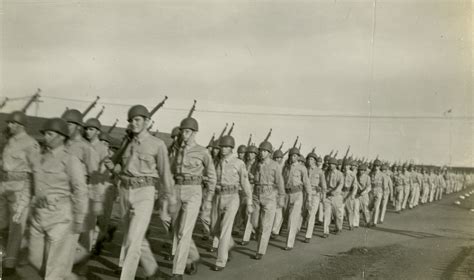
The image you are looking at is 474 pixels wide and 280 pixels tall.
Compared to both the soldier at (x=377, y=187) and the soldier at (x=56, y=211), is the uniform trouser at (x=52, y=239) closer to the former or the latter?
the soldier at (x=56, y=211)

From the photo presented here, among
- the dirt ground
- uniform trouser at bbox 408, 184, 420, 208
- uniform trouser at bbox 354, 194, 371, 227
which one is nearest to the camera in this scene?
the dirt ground

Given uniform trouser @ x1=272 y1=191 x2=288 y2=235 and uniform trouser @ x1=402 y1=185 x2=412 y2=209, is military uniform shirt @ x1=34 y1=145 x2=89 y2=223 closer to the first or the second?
uniform trouser @ x1=272 y1=191 x2=288 y2=235

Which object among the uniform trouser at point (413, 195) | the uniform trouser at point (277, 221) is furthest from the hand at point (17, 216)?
the uniform trouser at point (413, 195)

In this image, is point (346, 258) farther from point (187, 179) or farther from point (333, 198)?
point (333, 198)

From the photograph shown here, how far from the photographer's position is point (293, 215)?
1088 centimetres

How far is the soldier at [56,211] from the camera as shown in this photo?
529 centimetres

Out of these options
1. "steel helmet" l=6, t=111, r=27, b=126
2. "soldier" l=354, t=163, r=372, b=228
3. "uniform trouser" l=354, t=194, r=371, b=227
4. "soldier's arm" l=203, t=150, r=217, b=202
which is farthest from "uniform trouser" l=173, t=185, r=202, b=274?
"soldier" l=354, t=163, r=372, b=228

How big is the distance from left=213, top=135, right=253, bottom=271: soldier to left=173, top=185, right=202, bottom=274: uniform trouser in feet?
1.86

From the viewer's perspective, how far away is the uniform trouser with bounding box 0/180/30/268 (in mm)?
6859

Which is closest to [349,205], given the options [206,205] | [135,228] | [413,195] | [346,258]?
[346,258]

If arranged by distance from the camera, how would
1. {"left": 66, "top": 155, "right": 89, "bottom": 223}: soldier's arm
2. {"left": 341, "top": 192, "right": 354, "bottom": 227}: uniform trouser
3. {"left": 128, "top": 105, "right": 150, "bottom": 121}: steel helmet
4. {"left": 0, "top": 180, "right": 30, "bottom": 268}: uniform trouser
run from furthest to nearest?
{"left": 341, "top": 192, "right": 354, "bottom": 227}: uniform trouser
{"left": 0, "top": 180, "right": 30, "bottom": 268}: uniform trouser
{"left": 128, "top": 105, "right": 150, "bottom": 121}: steel helmet
{"left": 66, "top": 155, "right": 89, "bottom": 223}: soldier's arm

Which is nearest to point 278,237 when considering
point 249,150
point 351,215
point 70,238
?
point 249,150

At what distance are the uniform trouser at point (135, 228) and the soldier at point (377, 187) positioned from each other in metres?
11.5

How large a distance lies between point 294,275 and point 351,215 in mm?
8039
